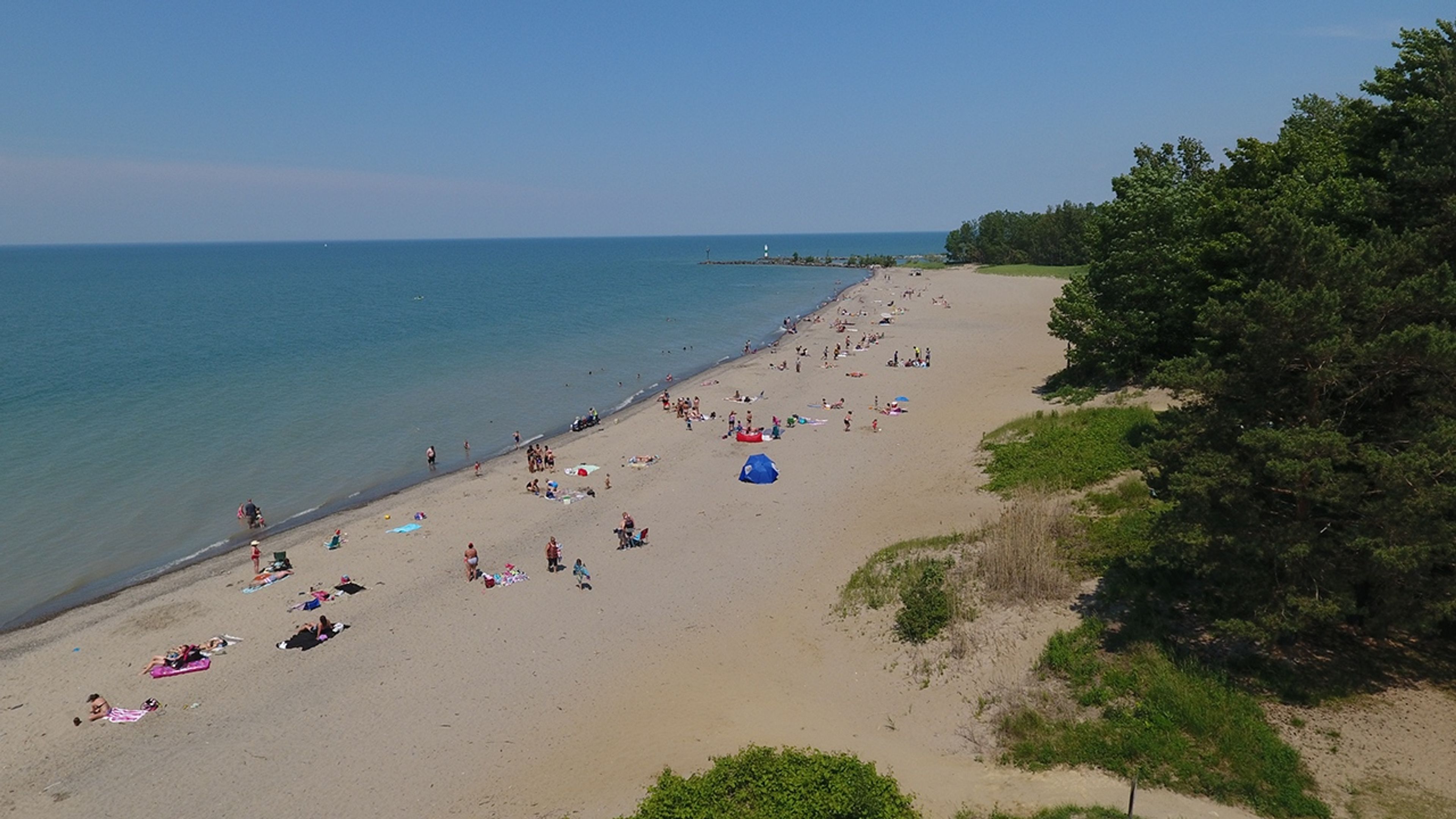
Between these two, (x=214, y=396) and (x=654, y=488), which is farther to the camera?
(x=214, y=396)

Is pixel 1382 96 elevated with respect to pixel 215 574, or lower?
elevated

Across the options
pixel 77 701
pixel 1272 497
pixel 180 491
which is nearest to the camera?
pixel 1272 497

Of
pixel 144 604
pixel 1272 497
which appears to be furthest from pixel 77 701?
pixel 1272 497

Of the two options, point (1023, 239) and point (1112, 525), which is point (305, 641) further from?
point (1023, 239)

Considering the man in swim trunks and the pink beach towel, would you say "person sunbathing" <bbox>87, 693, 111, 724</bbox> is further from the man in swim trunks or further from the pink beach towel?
the man in swim trunks

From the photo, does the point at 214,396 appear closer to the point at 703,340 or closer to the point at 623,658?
the point at 703,340
